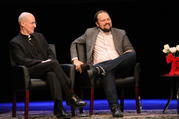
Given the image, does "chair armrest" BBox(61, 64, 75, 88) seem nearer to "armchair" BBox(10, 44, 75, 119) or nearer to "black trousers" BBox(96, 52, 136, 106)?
"armchair" BBox(10, 44, 75, 119)

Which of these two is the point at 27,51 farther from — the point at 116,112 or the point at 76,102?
the point at 116,112

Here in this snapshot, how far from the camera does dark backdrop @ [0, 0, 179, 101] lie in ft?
25.8

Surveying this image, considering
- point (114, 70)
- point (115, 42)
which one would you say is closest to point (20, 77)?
point (114, 70)

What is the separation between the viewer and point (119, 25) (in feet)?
26.1

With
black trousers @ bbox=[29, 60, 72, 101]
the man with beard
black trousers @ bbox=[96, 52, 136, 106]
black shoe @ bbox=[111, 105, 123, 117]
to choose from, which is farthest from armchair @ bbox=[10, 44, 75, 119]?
black shoe @ bbox=[111, 105, 123, 117]

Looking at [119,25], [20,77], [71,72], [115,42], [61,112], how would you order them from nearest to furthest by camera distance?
[61,112]
[20,77]
[71,72]
[115,42]
[119,25]

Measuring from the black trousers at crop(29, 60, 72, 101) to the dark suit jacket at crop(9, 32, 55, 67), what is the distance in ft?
0.36

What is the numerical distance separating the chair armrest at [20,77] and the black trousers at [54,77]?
5.3 inches

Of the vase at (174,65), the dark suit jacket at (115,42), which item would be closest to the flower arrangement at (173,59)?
the vase at (174,65)

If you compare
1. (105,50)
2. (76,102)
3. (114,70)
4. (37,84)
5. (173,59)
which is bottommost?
(76,102)

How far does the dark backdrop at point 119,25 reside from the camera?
786 cm

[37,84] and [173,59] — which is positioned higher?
[173,59]

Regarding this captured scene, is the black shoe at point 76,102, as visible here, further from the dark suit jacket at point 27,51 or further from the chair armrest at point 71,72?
the dark suit jacket at point 27,51

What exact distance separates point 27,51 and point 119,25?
9.50 ft
